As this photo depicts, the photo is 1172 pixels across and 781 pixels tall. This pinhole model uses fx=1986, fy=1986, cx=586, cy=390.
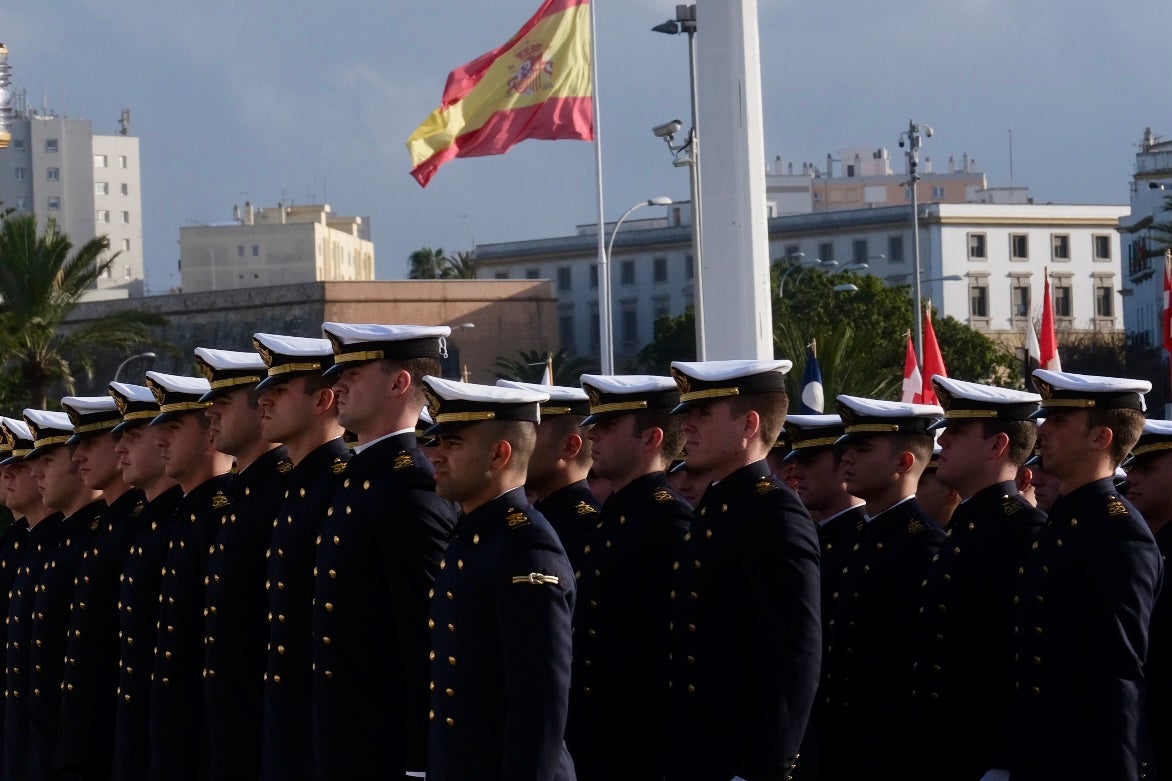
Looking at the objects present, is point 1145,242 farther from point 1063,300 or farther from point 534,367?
point 534,367

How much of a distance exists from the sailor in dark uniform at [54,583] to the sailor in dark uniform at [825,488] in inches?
114

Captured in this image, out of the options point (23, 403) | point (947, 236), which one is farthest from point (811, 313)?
point (23, 403)

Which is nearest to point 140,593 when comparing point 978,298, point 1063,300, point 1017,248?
point 978,298

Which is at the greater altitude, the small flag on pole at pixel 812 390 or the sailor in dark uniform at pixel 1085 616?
the small flag on pole at pixel 812 390

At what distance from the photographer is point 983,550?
621cm

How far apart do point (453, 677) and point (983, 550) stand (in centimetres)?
193

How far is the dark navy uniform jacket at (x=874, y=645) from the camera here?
6512 millimetres

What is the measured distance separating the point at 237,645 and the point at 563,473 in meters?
1.23

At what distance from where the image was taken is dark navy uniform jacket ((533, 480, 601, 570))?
6.54 meters

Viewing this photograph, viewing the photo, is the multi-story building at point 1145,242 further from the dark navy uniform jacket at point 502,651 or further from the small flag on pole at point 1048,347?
the dark navy uniform jacket at point 502,651

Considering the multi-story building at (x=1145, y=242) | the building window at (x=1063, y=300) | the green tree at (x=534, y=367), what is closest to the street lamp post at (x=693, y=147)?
the green tree at (x=534, y=367)

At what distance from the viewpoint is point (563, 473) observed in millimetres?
6754

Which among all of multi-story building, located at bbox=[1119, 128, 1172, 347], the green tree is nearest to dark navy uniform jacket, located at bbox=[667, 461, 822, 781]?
the green tree

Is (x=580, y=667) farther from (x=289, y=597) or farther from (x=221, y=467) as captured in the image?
(x=221, y=467)
